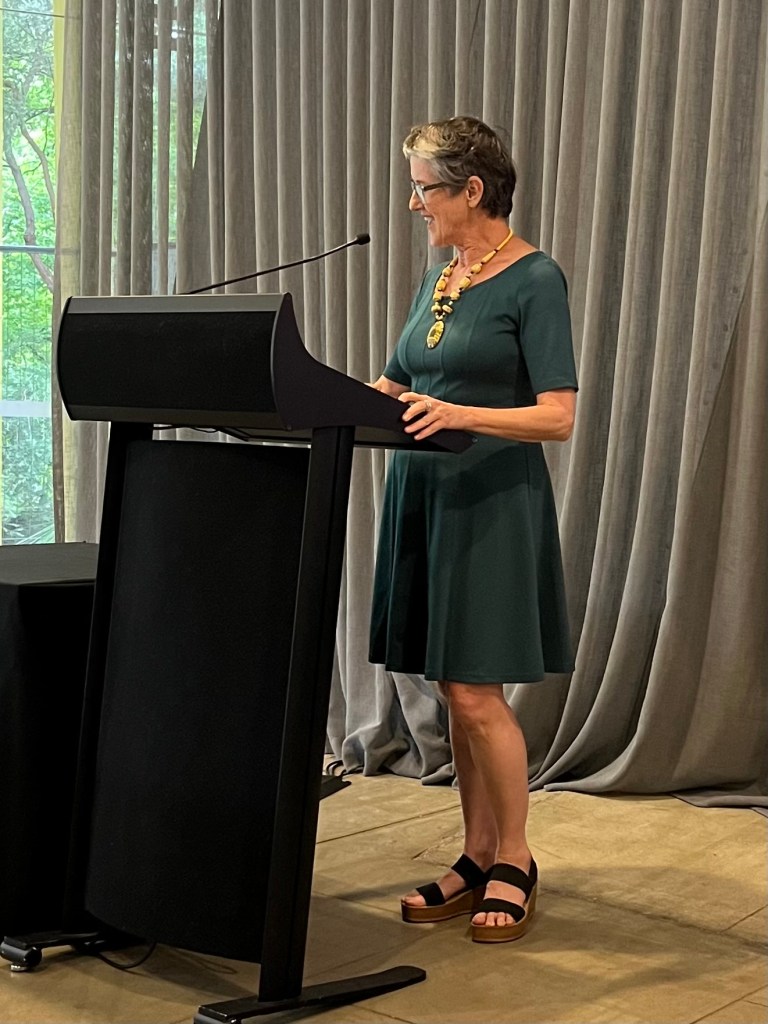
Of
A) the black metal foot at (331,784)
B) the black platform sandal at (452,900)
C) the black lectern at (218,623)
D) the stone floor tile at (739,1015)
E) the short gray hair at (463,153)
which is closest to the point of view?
the black lectern at (218,623)

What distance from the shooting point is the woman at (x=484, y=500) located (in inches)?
93.6

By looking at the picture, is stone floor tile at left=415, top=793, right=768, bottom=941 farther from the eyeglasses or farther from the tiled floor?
the eyeglasses

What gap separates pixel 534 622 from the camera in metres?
2.41

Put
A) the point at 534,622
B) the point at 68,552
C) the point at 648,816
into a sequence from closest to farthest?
the point at 534,622 < the point at 68,552 < the point at 648,816

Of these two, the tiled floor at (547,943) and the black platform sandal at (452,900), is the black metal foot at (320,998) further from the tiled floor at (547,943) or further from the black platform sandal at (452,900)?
the black platform sandal at (452,900)

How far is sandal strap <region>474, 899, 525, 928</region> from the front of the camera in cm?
241

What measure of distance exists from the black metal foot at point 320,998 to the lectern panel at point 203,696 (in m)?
0.07

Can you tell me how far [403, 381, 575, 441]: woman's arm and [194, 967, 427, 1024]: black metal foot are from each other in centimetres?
83

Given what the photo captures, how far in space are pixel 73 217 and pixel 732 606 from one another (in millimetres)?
2562

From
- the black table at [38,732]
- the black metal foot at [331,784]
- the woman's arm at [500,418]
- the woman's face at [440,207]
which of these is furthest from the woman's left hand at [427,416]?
the black metal foot at [331,784]

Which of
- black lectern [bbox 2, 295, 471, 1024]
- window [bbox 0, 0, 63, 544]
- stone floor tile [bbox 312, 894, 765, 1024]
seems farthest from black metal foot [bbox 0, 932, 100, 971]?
window [bbox 0, 0, 63, 544]

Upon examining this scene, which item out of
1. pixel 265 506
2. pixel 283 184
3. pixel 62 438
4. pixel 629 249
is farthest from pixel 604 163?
pixel 62 438

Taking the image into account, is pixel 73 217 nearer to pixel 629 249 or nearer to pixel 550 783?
pixel 629 249

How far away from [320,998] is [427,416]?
0.87 metres
